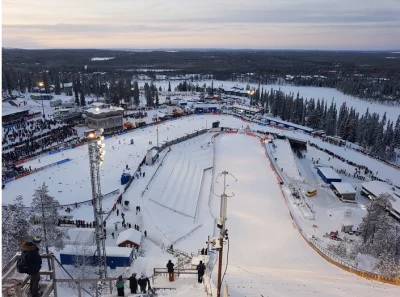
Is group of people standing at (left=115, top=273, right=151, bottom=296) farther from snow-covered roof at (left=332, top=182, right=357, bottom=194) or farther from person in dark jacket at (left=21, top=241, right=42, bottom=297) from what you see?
snow-covered roof at (left=332, top=182, right=357, bottom=194)

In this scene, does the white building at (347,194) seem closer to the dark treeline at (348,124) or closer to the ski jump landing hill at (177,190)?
the ski jump landing hill at (177,190)

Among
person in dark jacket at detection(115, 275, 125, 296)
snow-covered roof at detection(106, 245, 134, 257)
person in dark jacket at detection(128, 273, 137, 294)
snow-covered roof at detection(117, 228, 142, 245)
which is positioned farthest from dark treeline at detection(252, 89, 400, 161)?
person in dark jacket at detection(115, 275, 125, 296)

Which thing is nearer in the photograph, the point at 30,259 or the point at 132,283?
the point at 30,259

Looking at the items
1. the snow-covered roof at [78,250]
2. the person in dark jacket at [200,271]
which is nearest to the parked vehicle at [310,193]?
the snow-covered roof at [78,250]

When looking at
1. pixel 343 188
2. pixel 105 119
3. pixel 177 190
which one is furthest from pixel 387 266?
pixel 105 119

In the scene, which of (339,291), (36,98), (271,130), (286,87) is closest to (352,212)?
(339,291)

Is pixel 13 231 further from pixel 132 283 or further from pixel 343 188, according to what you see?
pixel 343 188
